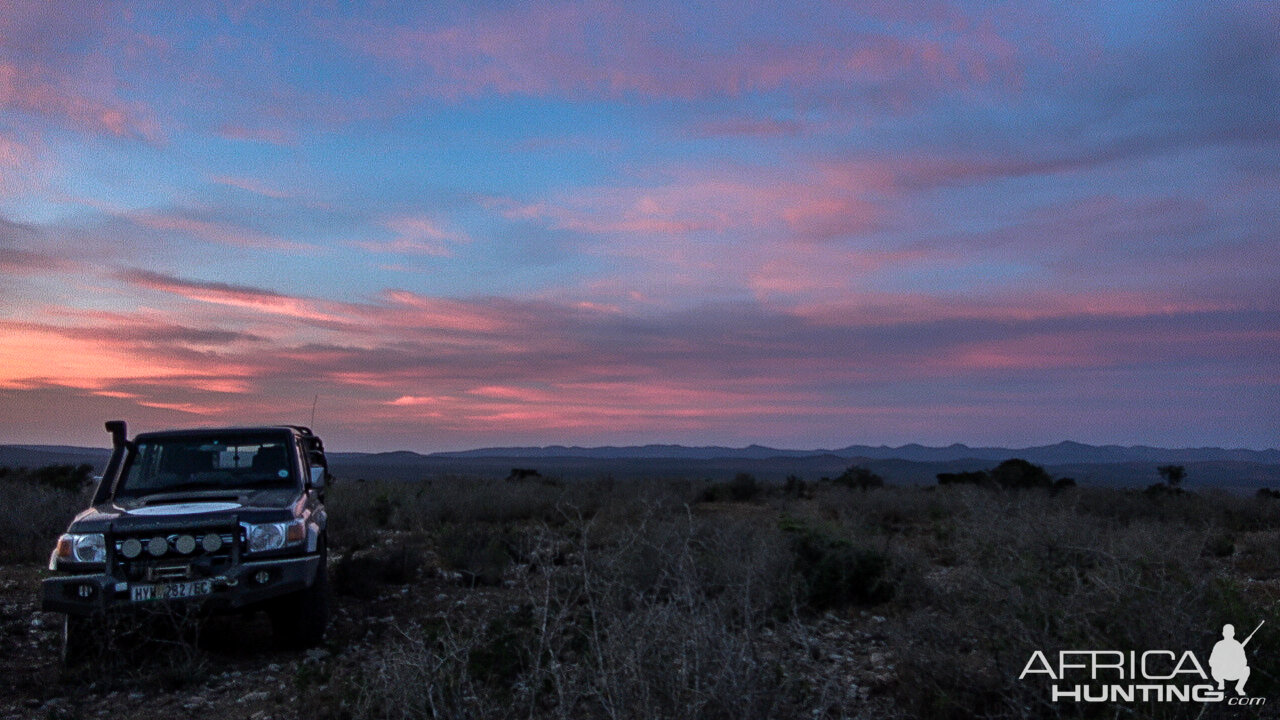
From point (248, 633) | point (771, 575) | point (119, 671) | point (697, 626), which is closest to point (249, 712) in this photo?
point (119, 671)

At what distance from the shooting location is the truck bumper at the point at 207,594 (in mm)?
7152

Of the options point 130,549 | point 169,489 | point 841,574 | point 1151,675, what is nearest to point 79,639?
point 130,549

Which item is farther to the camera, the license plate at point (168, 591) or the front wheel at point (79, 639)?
the front wheel at point (79, 639)

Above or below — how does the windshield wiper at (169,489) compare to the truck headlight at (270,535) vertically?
above

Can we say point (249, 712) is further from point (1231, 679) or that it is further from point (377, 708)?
point (1231, 679)

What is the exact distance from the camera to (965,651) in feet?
19.3

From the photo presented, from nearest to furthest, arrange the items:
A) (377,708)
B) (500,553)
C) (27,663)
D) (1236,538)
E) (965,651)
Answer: (965,651)
(377,708)
(27,663)
(500,553)
(1236,538)

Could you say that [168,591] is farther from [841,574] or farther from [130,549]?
[841,574]

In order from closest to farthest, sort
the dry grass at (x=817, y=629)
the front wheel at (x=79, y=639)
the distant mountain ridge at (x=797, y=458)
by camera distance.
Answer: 1. the dry grass at (x=817, y=629)
2. the front wheel at (x=79, y=639)
3. the distant mountain ridge at (x=797, y=458)

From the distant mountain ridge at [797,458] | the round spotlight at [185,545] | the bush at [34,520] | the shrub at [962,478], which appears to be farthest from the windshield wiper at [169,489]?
the distant mountain ridge at [797,458]

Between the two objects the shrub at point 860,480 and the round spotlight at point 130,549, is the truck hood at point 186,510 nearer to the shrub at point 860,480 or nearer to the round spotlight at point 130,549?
the round spotlight at point 130,549

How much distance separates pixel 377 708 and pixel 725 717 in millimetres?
2992

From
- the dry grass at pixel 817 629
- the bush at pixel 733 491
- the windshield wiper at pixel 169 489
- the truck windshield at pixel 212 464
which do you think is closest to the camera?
the dry grass at pixel 817 629

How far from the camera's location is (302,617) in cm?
802
